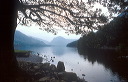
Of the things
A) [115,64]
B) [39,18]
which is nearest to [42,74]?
[39,18]

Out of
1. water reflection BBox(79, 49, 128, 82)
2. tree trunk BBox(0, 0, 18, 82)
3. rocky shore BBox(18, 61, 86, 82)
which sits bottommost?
water reflection BBox(79, 49, 128, 82)

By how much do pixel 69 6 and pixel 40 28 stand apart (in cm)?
398

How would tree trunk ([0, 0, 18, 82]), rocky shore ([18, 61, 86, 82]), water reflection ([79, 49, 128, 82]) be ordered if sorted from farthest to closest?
water reflection ([79, 49, 128, 82]) < rocky shore ([18, 61, 86, 82]) < tree trunk ([0, 0, 18, 82])

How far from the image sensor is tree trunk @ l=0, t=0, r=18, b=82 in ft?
25.1

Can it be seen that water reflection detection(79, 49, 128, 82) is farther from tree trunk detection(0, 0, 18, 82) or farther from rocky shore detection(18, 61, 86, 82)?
tree trunk detection(0, 0, 18, 82)

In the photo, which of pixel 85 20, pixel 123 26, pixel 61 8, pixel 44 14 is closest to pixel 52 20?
pixel 44 14

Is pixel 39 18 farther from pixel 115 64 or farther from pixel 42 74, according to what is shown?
pixel 115 64

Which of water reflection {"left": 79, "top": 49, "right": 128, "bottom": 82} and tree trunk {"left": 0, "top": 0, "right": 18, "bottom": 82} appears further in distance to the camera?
water reflection {"left": 79, "top": 49, "right": 128, "bottom": 82}

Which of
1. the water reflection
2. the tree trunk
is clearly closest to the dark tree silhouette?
the tree trunk

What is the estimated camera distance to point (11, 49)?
27.1 feet

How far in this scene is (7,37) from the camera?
310 inches

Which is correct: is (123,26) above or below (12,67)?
above

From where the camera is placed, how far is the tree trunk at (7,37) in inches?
301

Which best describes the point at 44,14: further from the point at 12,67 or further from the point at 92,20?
the point at 12,67
